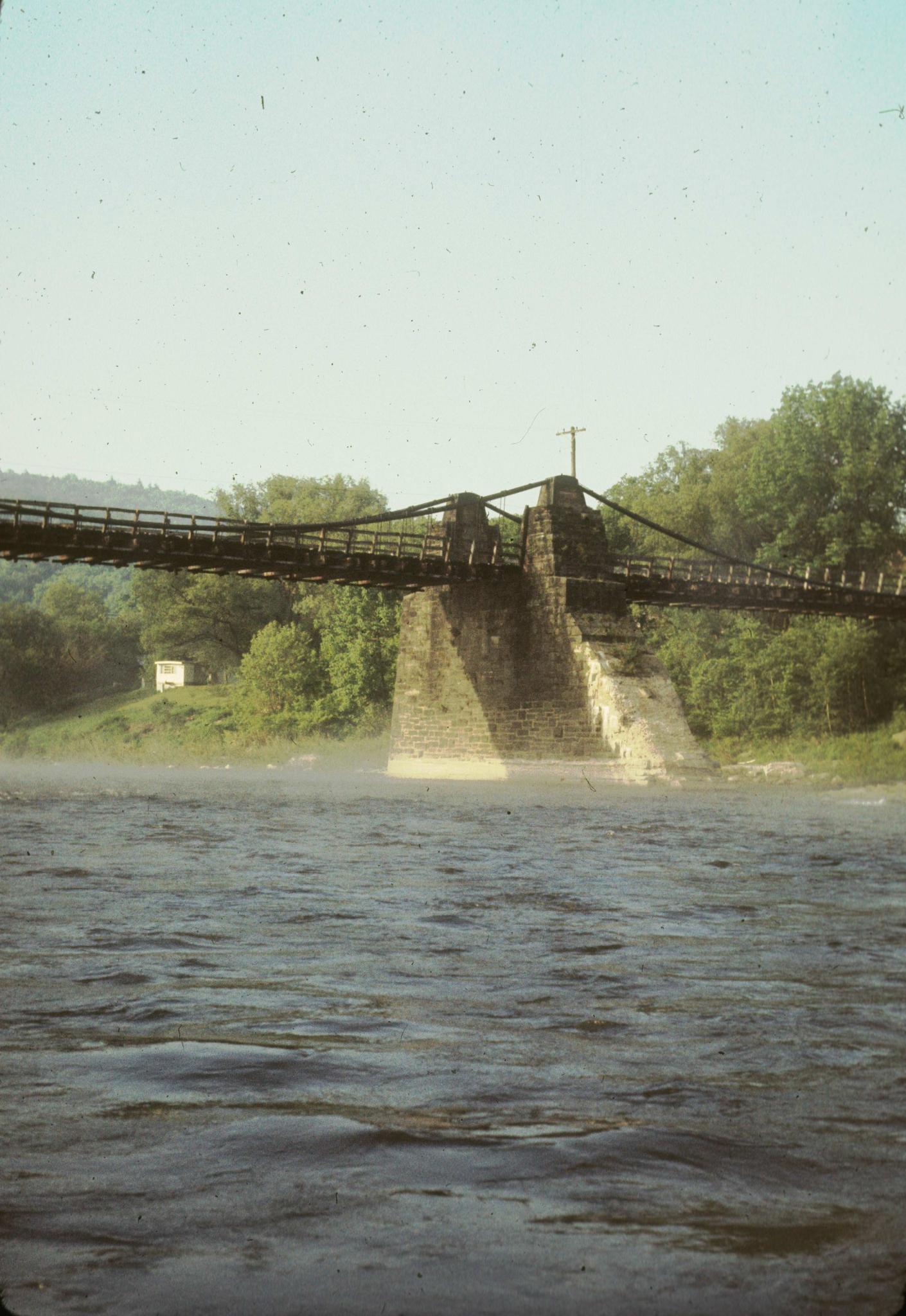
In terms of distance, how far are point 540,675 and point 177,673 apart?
47996 mm

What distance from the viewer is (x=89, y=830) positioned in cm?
2005

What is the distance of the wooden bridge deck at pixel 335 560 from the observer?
36.4 metres

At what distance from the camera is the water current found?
10.3 ft

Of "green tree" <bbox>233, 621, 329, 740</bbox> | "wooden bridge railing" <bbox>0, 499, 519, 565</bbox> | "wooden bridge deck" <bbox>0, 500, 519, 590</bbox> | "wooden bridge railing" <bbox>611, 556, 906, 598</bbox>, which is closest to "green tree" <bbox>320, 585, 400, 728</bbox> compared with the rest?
"green tree" <bbox>233, 621, 329, 740</bbox>

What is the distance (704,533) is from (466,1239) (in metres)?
67.7

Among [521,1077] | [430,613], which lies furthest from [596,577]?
[521,1077]

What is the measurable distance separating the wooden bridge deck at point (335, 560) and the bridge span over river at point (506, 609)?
0.25 feet

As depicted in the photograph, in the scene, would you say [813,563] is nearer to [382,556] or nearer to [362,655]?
[362,655]

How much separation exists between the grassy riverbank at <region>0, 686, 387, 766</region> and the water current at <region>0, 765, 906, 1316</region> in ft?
161

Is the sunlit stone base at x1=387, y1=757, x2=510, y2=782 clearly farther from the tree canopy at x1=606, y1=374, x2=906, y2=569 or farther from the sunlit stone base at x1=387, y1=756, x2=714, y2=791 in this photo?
the tree canopy at x1=606, y1=374, x2=906, y2=569

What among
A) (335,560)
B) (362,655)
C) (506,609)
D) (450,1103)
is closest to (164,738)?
(362,655)

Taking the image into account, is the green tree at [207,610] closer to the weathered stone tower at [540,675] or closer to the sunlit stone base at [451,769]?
the sunlit stone base at [451,769]

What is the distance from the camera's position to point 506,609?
4469 cm

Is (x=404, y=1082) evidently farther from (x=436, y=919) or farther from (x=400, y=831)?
(x=400, y=831)
